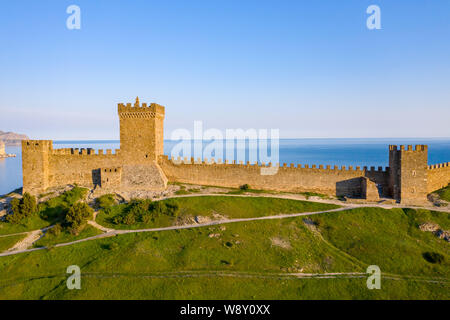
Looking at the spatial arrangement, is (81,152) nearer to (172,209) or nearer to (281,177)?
(172,209)

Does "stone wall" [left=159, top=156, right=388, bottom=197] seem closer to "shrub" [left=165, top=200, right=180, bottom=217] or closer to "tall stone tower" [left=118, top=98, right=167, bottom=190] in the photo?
"tall stone tower" [left=118, top=98, right=167, bottom=190]

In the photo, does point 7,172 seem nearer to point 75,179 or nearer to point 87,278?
point 75,179

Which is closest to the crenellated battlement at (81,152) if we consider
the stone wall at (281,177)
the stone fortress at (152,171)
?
the stone fortress at (152,171)

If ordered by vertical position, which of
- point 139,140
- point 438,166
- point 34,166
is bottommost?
point 438,166

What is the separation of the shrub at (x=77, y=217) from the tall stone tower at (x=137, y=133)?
9240 mm

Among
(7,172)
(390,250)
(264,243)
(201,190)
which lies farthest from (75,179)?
(7,172)

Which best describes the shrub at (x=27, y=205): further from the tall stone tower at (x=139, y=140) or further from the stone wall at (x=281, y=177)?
the stone wall at (x=281, y=177)

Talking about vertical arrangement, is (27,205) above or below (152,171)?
below

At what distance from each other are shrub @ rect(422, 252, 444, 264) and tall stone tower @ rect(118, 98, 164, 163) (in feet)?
108

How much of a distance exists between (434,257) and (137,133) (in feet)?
119

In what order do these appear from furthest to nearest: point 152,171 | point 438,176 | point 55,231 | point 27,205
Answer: point 152,171 → point 438,176 → point 27,205 → point 55,231

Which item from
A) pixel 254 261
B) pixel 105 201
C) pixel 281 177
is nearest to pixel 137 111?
pixel 105 201

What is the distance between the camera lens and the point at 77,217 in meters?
35.0

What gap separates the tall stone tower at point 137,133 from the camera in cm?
4256
